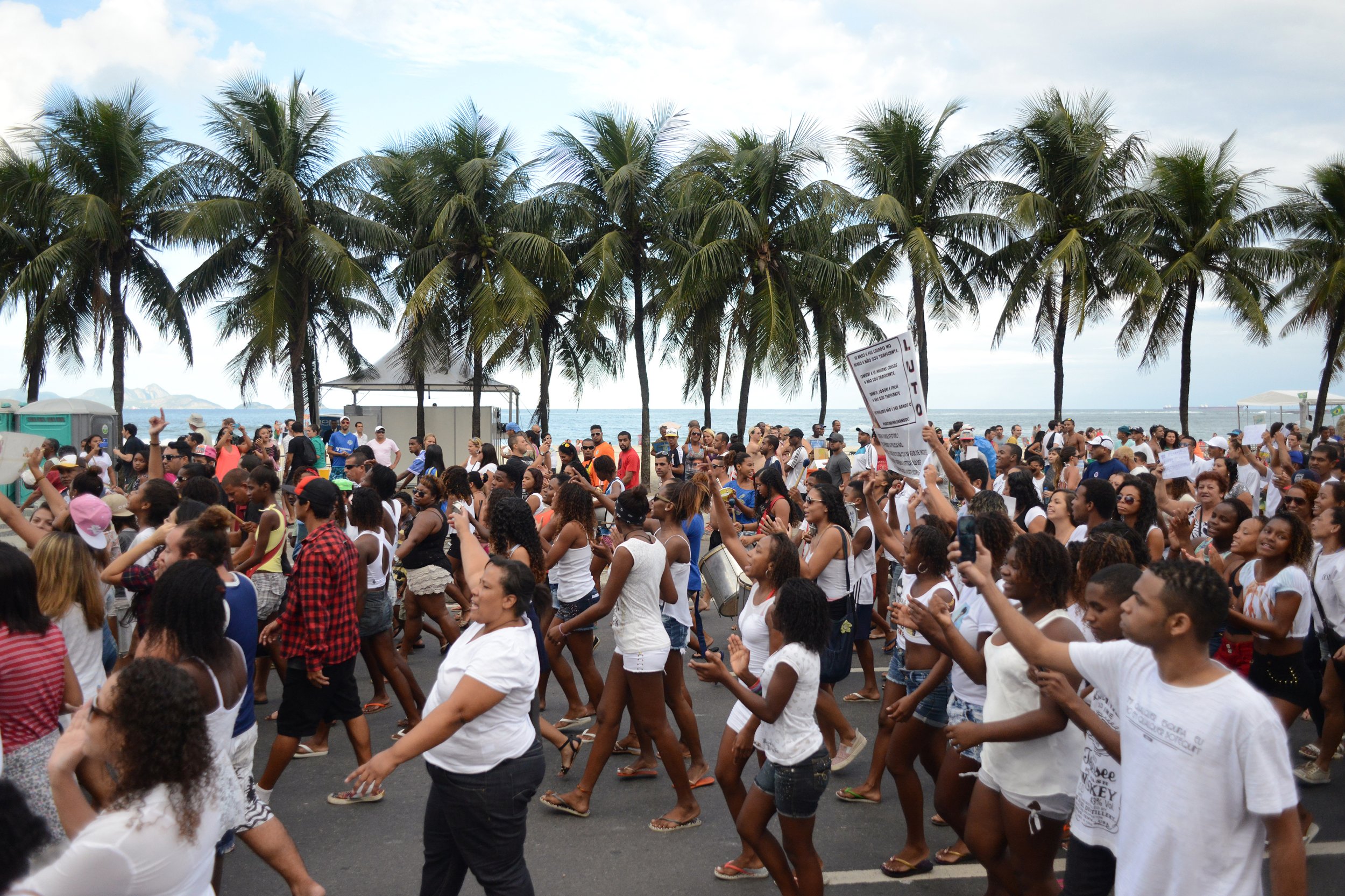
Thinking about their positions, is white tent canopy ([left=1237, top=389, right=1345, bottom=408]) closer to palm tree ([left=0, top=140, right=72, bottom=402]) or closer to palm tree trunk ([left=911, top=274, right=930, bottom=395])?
palm tree trunk ([left=911, top=274, right=930, bottom=395])

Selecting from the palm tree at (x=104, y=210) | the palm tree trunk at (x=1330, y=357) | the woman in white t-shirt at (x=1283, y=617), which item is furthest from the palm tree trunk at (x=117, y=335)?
the palm tree trunk at (x=1330, y=357)

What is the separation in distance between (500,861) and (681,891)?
4.54ft

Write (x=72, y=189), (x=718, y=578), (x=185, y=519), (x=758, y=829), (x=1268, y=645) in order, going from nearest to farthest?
(x=758, y=829) → (x=1268, y=645) → (x=185, y=519) → (x=718, y=578) → (x=72, y=189)

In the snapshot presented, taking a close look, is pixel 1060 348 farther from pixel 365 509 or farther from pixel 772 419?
pixel 772 419

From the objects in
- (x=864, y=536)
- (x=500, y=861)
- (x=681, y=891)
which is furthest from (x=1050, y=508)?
(x=500, y=861)

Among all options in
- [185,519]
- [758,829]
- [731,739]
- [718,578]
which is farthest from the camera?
[718,578]

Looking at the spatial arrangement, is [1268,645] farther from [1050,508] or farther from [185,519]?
[185,519]

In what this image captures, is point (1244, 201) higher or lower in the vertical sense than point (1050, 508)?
higher

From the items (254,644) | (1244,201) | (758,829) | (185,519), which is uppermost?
(1244,201)

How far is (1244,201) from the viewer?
22.4m

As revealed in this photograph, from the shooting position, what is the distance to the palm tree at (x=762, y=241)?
Result: 19719mm

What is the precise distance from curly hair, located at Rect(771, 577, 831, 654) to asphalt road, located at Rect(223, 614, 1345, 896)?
4.70 ft

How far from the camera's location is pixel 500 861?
3.37 m

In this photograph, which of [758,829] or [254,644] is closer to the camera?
[758,829]
